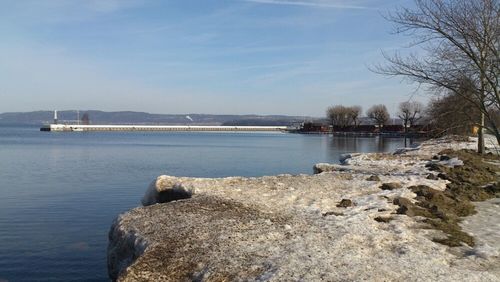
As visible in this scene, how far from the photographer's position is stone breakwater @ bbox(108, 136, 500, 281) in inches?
350

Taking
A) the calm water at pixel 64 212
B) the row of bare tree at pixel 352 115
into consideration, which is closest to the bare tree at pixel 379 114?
the row of bare tree at pixel 352 115

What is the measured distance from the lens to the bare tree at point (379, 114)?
161250 mm

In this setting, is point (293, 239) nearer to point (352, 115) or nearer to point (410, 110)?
point (410, 110)

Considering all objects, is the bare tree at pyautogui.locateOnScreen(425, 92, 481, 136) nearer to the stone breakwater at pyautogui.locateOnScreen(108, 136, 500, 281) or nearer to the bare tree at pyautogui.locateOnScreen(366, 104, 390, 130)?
the stone breakwater at pyautogui.locateOnScreen(108, 136, 500, 281)

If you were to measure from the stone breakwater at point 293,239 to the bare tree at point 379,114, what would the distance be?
146 meters

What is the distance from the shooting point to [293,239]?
1067cm

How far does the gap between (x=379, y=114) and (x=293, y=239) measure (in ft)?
512

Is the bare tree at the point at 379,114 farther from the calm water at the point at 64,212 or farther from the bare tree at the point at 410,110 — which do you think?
the calm water at the point at 64,212

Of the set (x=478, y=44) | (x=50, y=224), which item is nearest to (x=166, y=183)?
(x=50, y=224)

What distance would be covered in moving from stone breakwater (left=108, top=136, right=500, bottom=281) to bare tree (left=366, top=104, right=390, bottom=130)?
146172 mm

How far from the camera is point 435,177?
2047 centimetres

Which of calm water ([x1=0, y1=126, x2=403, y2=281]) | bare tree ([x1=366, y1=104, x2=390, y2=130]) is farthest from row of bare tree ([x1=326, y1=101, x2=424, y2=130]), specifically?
calm water ([x1=0, y1=126, x2=403, y2=281])

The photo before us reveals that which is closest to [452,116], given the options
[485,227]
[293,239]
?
[485,227]

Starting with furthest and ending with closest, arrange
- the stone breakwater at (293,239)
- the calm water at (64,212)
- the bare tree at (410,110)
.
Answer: the bare tree at (410,110)
the calm water at (64,212)
the stone breakwater at (293,239)
